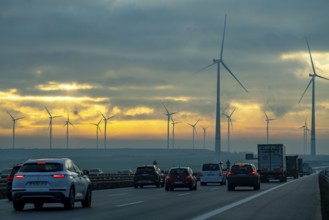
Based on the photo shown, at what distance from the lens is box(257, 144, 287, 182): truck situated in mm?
66688

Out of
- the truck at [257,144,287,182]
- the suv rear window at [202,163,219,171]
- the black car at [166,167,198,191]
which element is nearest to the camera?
the black car at [166,167,198,191]

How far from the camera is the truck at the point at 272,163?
66688mm

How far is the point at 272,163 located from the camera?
6688cm

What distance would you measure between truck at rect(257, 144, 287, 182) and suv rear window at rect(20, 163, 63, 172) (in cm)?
4427

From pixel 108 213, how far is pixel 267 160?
46041 mm

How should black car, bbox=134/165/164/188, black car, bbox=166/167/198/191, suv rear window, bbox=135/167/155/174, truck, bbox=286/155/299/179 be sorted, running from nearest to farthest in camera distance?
black car, bbox=166/167/198/191 < black car, bbox=134/165/164/188 < suv rear window, bbox=135/167/155/174 < truck, bbox=286/155/299/179

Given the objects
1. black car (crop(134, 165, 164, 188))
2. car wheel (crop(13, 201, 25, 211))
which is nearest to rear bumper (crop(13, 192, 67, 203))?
car wheel (crop(13, 201, 25, 211))

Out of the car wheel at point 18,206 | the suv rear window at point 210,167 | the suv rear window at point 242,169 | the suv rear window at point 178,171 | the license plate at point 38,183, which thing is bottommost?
the car wheel at point 18,206

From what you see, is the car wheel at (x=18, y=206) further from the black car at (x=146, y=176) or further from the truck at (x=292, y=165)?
the truck at (x=292, y=165)

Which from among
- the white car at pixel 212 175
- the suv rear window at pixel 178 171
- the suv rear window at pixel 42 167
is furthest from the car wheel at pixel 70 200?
the white car at pixel 212 175

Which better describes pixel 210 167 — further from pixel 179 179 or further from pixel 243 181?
pixel 179 179

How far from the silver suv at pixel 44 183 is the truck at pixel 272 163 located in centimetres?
4421

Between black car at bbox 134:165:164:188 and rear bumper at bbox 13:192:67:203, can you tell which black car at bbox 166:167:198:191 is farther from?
rear bumper at bbox 13:192:67:203

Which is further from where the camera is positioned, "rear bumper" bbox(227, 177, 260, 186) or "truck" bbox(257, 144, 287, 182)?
"truck" bbox(257, 144, 287, 182)
